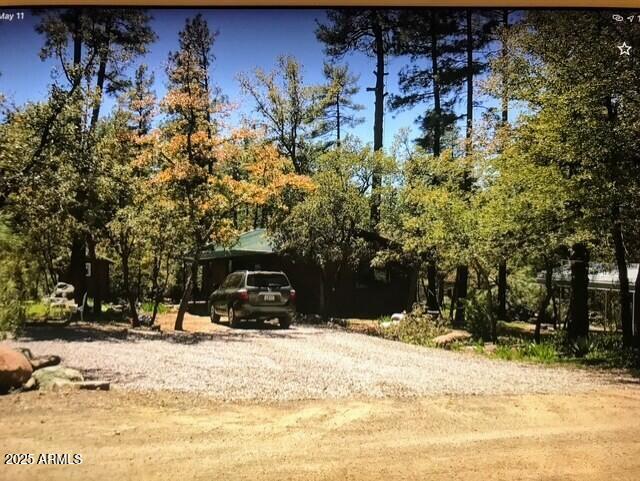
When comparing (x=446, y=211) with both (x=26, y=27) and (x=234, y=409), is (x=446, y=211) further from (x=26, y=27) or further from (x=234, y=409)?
(x=26, y=27)

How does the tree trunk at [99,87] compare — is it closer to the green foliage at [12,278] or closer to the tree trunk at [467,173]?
the green foliage at [12,278]

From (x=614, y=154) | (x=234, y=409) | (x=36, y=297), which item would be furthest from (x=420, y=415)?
(x=36, y=297)

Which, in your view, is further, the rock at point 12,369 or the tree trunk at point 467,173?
the tree trunk at point 467,173

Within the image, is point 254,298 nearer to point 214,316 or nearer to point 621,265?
point 214,316

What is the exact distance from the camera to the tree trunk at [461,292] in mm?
3568

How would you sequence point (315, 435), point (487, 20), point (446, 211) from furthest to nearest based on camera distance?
point (446, 211), point (487, 20), point (315, 435)

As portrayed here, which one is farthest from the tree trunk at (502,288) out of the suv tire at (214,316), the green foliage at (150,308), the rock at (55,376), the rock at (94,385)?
the rock at (55,376)

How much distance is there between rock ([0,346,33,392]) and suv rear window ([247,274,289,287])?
3.97 feet

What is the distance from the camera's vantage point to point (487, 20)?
3049 mm

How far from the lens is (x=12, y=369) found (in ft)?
8.83

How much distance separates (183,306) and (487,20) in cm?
234

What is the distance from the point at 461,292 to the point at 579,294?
0.76 m

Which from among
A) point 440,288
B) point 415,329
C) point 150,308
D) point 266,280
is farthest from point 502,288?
point 150,308

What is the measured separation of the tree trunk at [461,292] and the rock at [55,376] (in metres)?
2.29
